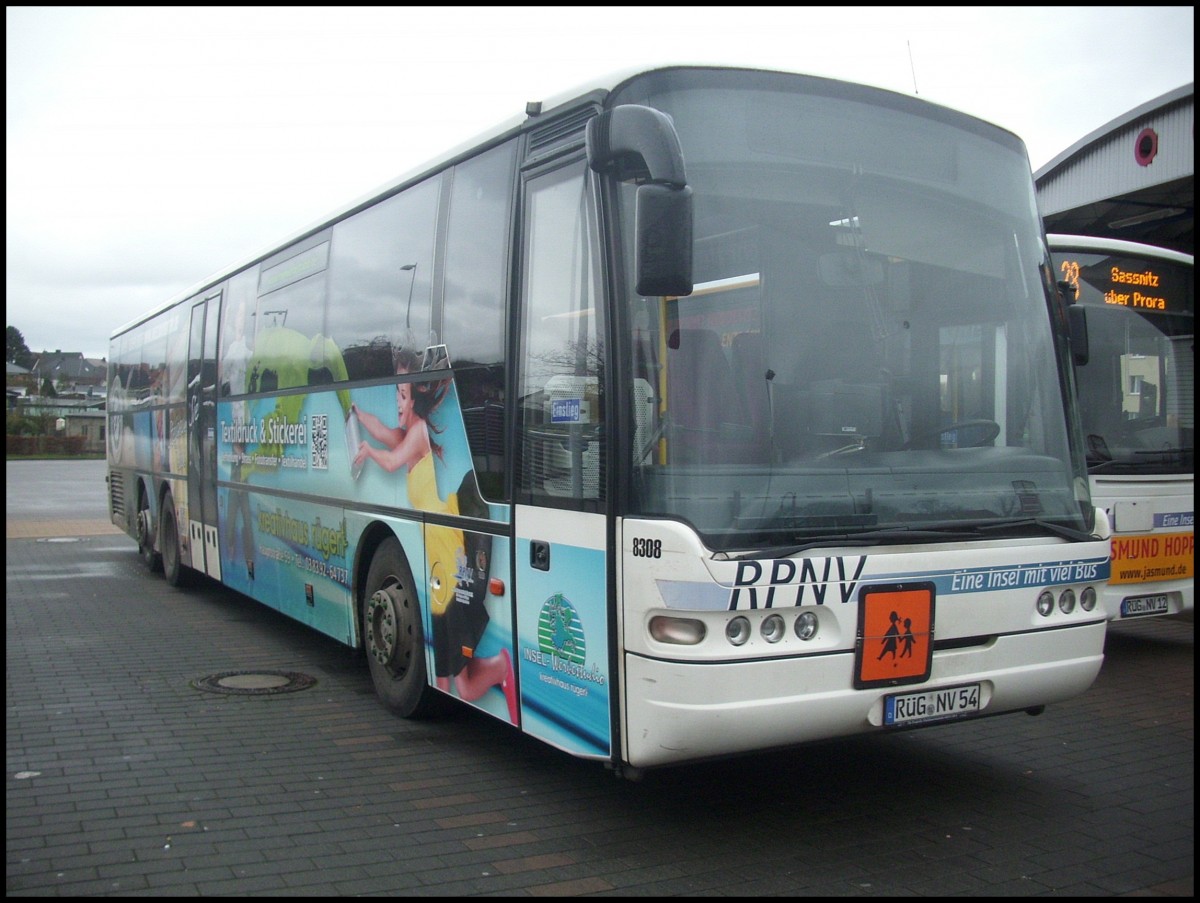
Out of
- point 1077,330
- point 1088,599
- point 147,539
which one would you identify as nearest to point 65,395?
point 147,539

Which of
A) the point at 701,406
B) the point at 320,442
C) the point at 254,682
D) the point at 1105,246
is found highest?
the point at 1105,246

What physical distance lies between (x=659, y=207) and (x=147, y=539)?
1302 centimetres

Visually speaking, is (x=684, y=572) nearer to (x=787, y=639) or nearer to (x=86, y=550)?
(x=787, y=639)

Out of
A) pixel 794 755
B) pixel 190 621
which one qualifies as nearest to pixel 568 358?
pixel 794 755

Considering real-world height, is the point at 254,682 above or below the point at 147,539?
below

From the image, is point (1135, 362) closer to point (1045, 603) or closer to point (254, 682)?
point (1045, 603)

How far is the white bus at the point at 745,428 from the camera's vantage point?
15.3 ft

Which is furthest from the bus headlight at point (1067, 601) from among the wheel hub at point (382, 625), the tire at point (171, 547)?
the tire at point (171, 547)

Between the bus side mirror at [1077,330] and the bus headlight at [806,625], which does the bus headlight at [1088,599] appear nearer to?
the bus side mirror at [1077,330]

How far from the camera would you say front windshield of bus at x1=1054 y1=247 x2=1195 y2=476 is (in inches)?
365

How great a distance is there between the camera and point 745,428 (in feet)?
15.7

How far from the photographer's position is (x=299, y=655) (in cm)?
987

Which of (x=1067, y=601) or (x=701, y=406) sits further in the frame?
(x=1067, y=601)

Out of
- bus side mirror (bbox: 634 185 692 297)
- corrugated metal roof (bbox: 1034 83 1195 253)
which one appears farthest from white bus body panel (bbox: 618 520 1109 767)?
corrugated metal roof (bbox: 1034 83 1195 253)
